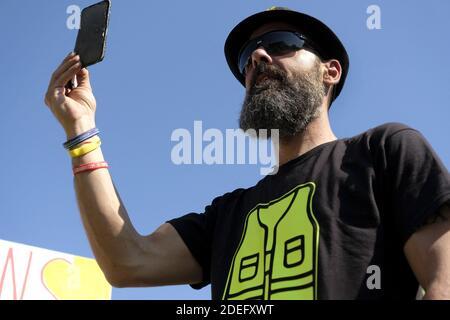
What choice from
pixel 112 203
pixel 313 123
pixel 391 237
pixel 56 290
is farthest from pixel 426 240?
pixel 56 290

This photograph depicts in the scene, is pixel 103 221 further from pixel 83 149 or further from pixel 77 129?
pixel 77 129

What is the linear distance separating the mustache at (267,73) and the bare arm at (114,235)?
0.89 m

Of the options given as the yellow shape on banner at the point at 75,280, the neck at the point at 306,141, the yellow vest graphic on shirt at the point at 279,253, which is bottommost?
the yellow shape on banner at the point at 75,280

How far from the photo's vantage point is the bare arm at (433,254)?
1.79 meters

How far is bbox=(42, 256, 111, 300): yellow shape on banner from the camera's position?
11.9m

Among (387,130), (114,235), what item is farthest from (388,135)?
(114,235)

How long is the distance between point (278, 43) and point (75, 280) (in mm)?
10554

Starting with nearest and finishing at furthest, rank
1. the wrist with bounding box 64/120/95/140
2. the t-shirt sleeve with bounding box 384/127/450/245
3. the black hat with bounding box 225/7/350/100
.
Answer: the t-shirt sleeve with bounding box 384/127/450/245 < the wrist with bounding box 64/120/95/140 < the black hat with bounding box 225/7/350/100

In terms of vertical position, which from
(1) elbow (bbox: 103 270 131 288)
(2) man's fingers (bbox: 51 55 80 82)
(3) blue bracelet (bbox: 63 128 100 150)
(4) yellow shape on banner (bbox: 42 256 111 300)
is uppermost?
(2) man's fingers (bbox: 51 55 80 82)

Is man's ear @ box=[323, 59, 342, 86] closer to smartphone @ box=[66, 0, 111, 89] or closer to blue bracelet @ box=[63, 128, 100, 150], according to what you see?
smartphone @ box=[66, 0, 111, 89]

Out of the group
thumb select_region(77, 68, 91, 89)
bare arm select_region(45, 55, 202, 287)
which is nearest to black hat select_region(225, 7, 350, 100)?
thumb select_region(77, 68, 91, 89)

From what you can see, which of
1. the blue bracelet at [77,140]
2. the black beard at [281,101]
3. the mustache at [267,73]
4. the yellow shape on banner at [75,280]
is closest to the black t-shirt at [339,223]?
the black beard at [281,101]

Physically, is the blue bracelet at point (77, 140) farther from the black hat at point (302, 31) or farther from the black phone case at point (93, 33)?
the black hat at point (302, 31)

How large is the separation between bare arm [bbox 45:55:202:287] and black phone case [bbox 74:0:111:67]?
73 mm
